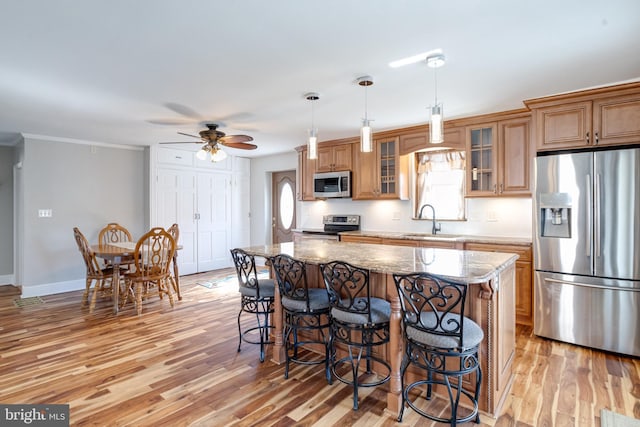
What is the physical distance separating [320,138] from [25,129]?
414 cm

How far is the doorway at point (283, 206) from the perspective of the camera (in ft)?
23.1

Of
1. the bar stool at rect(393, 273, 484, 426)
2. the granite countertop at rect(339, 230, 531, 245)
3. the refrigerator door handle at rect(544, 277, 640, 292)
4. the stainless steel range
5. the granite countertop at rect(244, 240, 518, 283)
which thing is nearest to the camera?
the bar stool at rect(393, 273, 484, 426)

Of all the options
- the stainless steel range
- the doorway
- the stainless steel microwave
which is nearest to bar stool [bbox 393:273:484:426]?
the stainless steel range

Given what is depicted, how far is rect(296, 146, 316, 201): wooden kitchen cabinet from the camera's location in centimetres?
588

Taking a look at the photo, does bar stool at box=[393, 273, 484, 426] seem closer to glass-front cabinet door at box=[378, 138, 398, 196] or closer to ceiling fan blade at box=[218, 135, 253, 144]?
ceiling fan blade at box=[218, 135, 253, 144]

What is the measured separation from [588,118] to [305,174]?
3.93 metres

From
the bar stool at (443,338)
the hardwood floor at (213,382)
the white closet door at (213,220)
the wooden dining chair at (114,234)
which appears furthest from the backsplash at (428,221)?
the wooden dining chair at (114,234)

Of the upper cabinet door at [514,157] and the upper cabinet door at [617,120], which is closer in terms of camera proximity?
the upper cabinet door at [617,120]

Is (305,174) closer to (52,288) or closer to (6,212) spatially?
(52,288)

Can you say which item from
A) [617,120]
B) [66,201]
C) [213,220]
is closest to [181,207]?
[213,220]

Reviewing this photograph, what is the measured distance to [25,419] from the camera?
2156mm

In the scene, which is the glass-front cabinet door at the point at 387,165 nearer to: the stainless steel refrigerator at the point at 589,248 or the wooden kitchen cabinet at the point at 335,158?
the wooden kitchen cabinet at the point at 335,158

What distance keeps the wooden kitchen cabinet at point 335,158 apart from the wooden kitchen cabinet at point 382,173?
130mm

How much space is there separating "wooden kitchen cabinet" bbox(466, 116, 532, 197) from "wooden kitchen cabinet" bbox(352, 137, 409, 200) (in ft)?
3.01
